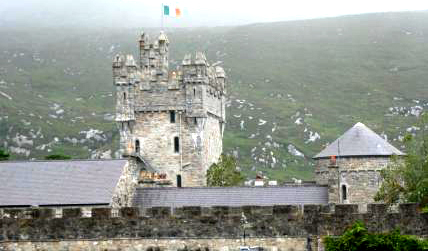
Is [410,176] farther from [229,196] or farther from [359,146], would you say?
[359,146]

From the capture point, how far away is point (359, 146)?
67562 millimetres

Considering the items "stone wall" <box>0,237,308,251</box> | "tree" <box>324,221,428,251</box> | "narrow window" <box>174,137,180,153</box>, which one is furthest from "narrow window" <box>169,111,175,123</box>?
"tree" <box>324,221,428,251</box>

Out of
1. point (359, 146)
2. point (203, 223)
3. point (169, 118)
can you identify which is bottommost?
point (203, 223)

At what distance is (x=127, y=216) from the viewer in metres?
40.7

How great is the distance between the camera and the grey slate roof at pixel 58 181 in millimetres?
50656

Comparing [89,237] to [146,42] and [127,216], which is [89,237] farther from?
[146,42]

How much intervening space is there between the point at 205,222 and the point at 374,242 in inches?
279

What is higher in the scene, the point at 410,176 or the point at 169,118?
the point at 169,118

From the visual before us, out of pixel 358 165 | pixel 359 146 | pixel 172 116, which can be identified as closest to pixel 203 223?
pixel 358 165

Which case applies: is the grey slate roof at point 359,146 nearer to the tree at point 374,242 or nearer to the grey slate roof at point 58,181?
the grey slate roof at point 58,181

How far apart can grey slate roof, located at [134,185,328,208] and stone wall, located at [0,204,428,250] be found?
36.2 ft

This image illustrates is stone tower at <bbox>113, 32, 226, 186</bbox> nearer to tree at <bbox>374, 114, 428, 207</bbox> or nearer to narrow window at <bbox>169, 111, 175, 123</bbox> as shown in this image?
narrow window at <bbox>169, 111, 175, 123</bbox>

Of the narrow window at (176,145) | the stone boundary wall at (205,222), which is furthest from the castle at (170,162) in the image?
the stone boundary wall at (205,222)

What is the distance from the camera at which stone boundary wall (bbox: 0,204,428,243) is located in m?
39.1
